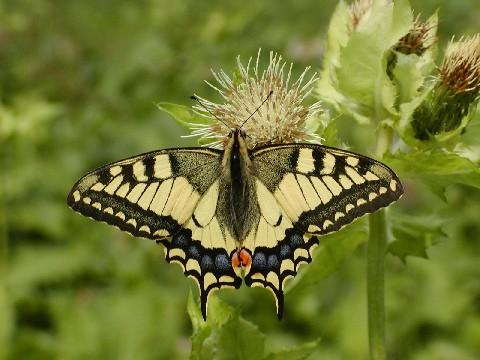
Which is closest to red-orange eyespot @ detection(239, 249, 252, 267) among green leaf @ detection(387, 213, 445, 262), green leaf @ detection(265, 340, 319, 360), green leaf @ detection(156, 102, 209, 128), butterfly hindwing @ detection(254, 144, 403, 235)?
butterfly hindwing @ detection(254, 144, 403, 235)

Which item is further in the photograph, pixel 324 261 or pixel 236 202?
pixel 324 261

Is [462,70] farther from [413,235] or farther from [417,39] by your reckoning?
[413,235]

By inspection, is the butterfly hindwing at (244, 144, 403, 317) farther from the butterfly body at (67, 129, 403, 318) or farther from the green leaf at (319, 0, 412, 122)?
the green leaf at (319, 0, 412, 122)

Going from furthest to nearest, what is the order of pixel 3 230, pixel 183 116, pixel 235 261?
1. pixel 3 230
2. pixel 183 116
3. pixel 235 261

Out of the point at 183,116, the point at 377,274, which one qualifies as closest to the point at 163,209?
the point at 183,116

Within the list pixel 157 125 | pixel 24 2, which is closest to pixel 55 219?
pixel 157 125

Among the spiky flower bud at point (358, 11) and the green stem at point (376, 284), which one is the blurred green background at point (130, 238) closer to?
the green stem at point (376, 284)
